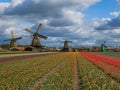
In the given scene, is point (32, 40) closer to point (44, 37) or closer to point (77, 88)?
point (44, 37)

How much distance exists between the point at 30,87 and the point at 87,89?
3192 millimetres

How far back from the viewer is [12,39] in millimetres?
180500

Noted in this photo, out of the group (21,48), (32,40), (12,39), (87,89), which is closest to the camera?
(87,89)

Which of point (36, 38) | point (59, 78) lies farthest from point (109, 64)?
point (36, 38)

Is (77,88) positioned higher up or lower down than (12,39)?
lower down

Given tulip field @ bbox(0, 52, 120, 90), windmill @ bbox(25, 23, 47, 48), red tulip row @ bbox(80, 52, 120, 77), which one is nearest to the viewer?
tulip field @ bbox(0, 52, 120, 90)

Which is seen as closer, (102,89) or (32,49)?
(102,89)

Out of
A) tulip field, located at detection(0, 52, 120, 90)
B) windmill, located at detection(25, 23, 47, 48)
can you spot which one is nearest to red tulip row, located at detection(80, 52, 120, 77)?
tulip field, located at detection(0, 52, 120, 90)

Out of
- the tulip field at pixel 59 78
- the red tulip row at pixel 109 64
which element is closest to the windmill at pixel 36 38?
the red tulip row at pixel 109 64

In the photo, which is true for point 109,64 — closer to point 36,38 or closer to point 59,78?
point 59,78

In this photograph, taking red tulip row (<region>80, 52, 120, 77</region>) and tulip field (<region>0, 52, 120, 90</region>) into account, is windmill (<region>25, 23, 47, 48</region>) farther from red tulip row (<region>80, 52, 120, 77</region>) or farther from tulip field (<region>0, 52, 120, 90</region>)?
tulip field (<region>0, 52, 120, 90</region>)

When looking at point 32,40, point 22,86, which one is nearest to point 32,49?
point 32,40

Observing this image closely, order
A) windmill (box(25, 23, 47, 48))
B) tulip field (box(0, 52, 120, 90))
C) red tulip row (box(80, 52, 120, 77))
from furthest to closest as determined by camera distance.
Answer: windmill (box(25, 23, 47, 48)) → red tulip row (box(80, 52, 120, 77)) → tulip field (box(0, 52, 120, 90))

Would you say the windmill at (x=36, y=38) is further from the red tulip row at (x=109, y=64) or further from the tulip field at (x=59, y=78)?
the tulip field at (x=59, y=78)
